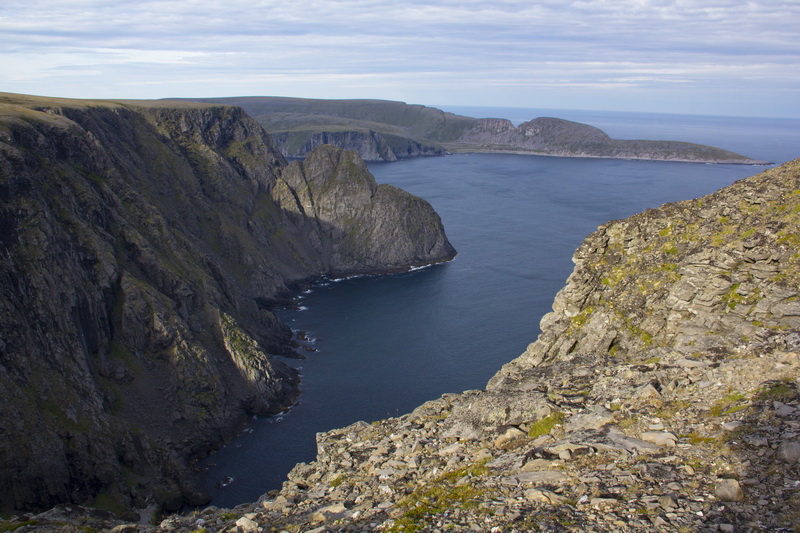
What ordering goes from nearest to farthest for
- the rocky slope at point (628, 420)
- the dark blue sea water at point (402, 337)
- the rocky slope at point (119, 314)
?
the rocky slope at point (628, 420), the rocky slope at point (119, 314), the dark blue sea water at point (402, 337)

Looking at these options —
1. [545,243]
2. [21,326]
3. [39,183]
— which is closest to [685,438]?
[21,326]

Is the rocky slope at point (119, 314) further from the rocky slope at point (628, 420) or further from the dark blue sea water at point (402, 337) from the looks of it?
the rocky slope at point (628, 420)

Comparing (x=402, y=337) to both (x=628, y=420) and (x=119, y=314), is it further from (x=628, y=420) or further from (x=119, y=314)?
(x=628, y=420)

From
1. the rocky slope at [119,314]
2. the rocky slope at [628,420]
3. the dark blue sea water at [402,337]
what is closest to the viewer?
the rocky slope at [628,420]

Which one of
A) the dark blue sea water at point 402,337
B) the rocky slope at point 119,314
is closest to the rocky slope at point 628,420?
the rocky slope at point 119,314

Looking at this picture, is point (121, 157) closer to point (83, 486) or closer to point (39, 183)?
point (39, 183)
